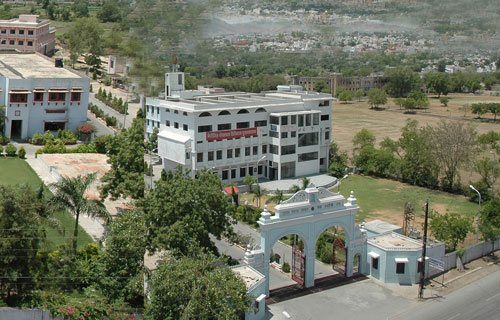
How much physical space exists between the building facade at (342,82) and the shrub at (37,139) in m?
45.1

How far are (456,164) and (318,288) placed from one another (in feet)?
46.6

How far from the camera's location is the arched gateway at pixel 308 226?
16.5 metres

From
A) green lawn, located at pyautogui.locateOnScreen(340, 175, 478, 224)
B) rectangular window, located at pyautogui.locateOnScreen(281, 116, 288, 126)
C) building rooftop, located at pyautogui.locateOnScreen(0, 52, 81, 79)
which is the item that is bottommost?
green lawn, located at pyautogui.locateOnScreen(340, 175, 478, 224)

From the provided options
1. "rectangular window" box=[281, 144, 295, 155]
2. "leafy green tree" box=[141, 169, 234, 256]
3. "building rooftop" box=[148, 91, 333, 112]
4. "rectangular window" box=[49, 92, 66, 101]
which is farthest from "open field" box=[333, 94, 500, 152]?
"leafy green tree" box=[141, 169, 234, 256]

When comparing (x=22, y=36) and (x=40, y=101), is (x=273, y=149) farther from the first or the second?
(x=22, y=36)

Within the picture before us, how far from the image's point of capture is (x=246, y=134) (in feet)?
95.7

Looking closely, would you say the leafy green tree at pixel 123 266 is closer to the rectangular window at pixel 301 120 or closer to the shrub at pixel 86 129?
the rectangular window at pixel 301 120

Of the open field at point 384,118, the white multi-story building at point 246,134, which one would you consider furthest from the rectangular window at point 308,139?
the open field at point 384,118

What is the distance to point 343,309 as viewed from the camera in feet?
53.4

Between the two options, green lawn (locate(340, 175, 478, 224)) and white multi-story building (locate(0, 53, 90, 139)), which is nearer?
green lawn (locate(340, 175, 478, 224))

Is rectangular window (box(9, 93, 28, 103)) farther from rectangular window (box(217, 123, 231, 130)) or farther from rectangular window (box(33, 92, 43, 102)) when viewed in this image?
rectangular window (box(217, 123, 231, 130))

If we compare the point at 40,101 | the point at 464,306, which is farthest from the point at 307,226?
the point at 40,101

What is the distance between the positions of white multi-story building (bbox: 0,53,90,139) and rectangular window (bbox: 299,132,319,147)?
11.3 meters

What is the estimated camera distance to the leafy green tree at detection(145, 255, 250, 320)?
43.8 ft
